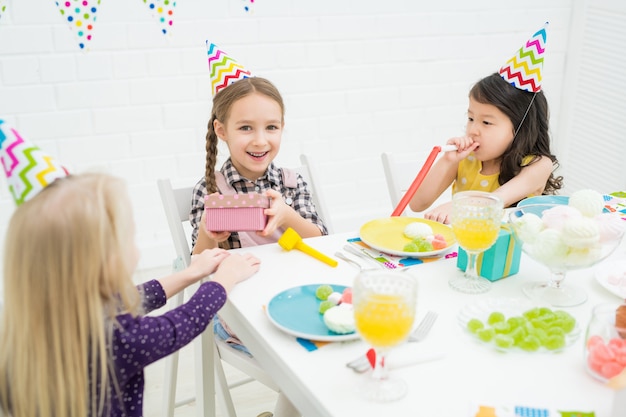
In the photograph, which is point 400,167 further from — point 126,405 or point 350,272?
point 126,405

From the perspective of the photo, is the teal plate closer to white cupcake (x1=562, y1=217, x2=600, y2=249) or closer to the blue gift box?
the blue gift box

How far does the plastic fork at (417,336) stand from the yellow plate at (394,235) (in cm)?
29

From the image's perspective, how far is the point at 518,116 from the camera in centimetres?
207

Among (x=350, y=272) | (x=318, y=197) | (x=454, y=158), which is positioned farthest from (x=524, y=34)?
(x=350, y=272)

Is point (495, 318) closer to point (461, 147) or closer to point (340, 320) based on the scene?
point (340, 320)

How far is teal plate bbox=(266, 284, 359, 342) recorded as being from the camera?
45.4 inches

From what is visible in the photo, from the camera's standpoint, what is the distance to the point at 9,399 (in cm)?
108

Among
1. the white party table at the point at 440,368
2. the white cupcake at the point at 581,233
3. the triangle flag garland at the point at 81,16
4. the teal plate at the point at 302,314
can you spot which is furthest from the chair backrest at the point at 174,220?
the triangle flag garland at the point at 81,16

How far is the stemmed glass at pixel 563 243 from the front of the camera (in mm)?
1247

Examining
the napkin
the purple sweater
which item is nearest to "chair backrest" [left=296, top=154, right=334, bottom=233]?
the purple sweater

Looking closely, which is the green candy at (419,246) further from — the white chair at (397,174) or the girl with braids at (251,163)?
the white chair at (397,174)

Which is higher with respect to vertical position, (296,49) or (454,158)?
(296,49)

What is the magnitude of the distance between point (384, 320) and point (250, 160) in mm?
993

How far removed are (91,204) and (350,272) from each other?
0.61 m
